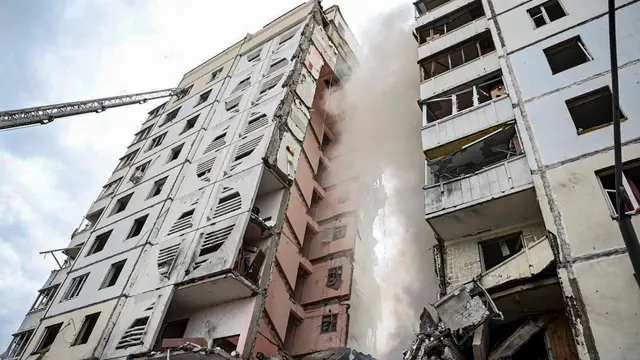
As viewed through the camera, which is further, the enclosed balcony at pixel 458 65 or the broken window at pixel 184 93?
the broken window at pixel 184 93

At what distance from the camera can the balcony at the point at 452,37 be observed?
59.4ft

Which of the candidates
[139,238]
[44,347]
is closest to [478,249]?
[139,238]

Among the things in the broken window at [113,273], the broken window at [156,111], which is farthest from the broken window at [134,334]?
the broken window at [156,111]

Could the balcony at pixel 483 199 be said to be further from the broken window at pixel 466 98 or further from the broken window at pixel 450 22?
the broken window at pixel 450 22

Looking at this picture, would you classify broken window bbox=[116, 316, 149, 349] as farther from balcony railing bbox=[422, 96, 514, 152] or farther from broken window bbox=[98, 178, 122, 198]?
broken window bbox=[98, 178, 122, 198]

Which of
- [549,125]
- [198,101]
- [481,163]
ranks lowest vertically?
[549,125]

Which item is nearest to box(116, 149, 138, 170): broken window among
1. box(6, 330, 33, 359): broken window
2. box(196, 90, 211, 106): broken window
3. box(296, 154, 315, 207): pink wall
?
box(196, 90, 211, 106): broken window

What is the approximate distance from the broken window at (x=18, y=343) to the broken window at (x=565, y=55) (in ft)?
89.8

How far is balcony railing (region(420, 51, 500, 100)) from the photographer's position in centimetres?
1616

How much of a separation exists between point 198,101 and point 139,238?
45.0 ft

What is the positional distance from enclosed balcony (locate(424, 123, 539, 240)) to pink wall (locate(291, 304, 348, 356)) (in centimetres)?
817

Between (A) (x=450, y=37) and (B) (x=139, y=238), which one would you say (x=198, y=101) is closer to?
(B) (x=139, y=238)

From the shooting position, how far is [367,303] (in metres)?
Answer: 24.1

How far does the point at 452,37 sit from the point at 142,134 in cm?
2570
